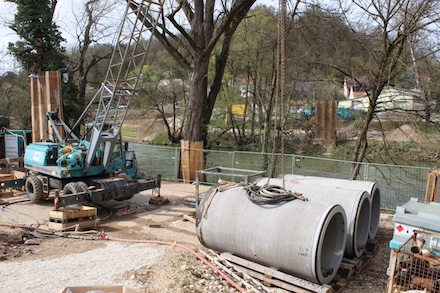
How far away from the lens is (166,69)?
35.1 metres

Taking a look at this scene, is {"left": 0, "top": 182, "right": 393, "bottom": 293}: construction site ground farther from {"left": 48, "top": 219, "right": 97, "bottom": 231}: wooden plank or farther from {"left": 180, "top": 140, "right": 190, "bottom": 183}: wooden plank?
{"left": 180, "top": 140, "right": 190, "bottom": 183}: wooden plank

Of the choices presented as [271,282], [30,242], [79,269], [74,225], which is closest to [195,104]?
[74,225]

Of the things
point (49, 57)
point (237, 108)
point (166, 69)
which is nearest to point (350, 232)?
point (49, 57)

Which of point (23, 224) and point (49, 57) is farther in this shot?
point (49, 57)

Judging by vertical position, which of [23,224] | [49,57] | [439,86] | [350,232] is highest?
[49,57]

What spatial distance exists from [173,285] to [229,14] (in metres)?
12.4

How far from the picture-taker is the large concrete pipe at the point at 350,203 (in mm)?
7223

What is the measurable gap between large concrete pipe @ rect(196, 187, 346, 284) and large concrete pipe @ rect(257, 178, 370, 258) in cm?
39

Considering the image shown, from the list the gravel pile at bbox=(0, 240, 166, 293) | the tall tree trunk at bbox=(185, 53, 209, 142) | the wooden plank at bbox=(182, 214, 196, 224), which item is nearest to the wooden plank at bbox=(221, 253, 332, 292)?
the gravel pile at bbox=(0, 240, 166, 293)

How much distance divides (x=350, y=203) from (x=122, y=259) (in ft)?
14.7

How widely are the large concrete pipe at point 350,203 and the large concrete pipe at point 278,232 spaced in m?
0.39

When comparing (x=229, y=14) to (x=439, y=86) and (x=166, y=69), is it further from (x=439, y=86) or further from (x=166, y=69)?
(x=166, y=69)

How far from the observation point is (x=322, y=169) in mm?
14297

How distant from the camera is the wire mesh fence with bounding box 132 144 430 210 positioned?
12.5 m
